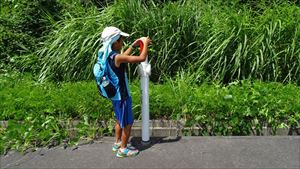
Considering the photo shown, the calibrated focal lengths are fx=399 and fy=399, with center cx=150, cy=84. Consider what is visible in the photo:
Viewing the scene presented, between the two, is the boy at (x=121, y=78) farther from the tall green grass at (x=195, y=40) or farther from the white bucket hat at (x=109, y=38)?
the tall green grass at (x=195, y=40)

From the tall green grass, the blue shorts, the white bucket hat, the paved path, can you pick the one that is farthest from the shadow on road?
the tall green grass

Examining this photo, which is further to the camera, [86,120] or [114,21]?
[114,21]

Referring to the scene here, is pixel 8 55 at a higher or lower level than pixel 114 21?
lower

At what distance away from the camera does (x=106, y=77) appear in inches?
159

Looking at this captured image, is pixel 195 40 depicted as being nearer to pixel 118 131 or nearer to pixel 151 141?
pixel 151 141

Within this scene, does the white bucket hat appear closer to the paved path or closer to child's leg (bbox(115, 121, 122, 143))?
child's leg (bbox(115, 121, 122, 143))

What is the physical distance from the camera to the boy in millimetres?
3988

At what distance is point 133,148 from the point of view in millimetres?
4363

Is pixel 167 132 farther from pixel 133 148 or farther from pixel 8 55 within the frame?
pixel 8 55

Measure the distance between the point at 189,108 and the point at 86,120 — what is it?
1.26 meters

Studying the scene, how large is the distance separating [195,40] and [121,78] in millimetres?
2447

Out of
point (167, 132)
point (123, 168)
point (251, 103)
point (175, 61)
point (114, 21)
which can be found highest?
point (114, 21)

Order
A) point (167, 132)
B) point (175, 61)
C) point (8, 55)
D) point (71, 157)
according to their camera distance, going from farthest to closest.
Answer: point (8, 55) < point (175, 61) < point (167, 132) < point (71, 157)

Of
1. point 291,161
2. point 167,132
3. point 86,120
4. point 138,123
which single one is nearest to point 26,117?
point 86,120
